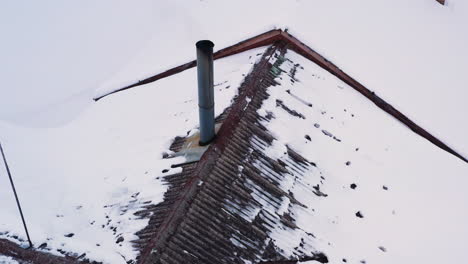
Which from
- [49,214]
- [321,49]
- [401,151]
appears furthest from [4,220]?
[321,49]

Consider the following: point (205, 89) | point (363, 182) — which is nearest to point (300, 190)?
point (363, 182)

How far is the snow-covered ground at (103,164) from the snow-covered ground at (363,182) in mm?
1389

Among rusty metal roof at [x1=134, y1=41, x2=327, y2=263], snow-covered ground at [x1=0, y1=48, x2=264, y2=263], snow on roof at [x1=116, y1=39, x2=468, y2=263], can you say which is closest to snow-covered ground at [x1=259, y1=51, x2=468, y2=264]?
snow on roof at [x1=116, y1=39, x2=468, y2=263]

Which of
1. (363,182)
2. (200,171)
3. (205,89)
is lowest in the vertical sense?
(200,171)

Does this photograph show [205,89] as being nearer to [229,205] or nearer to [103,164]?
[229,205]

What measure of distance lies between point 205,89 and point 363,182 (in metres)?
3.13

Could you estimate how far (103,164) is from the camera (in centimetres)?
730

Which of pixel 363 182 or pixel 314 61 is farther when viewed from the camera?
→ pixel 314 61

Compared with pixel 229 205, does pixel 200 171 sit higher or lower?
higher

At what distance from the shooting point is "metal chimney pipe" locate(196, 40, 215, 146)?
5949mm

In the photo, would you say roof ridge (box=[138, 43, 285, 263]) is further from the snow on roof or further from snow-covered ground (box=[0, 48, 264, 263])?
snow-covered ground (box=[0, 48, 264, 263])

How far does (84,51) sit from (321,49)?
9.42m

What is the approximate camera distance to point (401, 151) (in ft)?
27.1

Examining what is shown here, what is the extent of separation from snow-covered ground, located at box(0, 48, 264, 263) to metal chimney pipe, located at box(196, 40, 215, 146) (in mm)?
583
